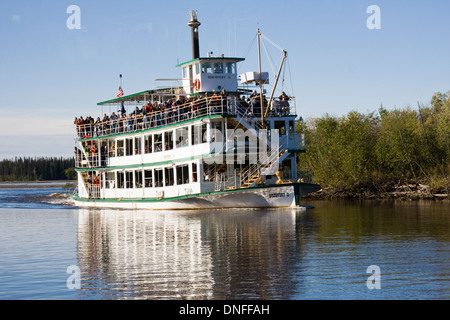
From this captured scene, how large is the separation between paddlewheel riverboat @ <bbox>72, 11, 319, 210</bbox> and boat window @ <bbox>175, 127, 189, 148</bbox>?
6 centimetres

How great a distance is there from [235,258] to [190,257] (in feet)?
4.98

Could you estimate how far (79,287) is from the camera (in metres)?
16.4

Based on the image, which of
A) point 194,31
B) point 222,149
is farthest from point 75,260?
point 194,31

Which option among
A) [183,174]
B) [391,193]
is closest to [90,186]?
[183,174]

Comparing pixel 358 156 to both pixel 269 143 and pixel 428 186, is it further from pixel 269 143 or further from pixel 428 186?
pixel 269 143

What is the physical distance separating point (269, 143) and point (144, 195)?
998 centimetres

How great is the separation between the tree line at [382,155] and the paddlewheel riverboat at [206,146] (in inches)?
472

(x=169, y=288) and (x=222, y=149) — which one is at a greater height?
(x=222, y=149)

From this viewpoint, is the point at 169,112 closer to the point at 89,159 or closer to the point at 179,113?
the point at 179,113

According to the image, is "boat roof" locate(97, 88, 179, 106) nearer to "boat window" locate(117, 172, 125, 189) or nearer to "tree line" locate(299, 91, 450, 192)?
"boat window" locate(117, 172, 125, 189)

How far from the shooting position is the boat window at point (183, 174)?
1608 inches

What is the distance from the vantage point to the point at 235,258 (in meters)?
20.1

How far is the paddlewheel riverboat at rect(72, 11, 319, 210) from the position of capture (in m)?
38.0

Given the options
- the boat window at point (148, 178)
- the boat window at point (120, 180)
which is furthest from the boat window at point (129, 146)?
the boat window at point (148, 178)
